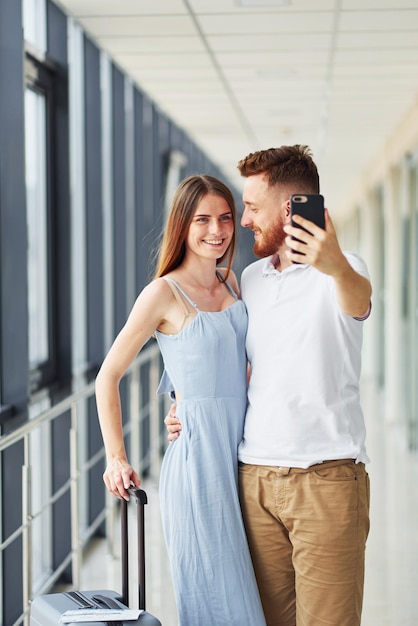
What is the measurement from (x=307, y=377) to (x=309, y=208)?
0.32m

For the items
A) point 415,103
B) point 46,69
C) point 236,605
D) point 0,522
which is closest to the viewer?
point 236,605

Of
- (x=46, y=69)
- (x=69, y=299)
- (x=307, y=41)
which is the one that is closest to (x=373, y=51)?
(x=307, y=41)

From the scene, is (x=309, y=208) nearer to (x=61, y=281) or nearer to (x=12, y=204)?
(x=12, y=204)

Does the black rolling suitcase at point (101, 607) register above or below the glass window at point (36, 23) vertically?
below

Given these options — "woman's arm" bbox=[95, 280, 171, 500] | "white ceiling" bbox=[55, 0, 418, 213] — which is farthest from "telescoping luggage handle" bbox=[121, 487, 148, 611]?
"white ceiling" bbox=[55, 0, 418, 213]

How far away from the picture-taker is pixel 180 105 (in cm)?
521

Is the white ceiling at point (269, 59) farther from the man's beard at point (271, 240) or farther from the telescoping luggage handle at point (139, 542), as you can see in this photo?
the telescoping luggage handle at point (139, 542)

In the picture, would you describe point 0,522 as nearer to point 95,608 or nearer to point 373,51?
point 95,608

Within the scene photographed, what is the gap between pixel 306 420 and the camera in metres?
1.62

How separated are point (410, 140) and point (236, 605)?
3.90m

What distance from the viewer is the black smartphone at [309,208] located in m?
1.46

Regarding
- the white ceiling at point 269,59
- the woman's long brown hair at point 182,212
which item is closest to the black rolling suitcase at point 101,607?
the woman's long brown hair at point 182,212

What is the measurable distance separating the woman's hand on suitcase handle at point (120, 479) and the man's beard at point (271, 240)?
1.51 feet

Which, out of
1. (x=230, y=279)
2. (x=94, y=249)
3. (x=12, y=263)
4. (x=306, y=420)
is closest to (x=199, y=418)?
(x=306, y=420)
